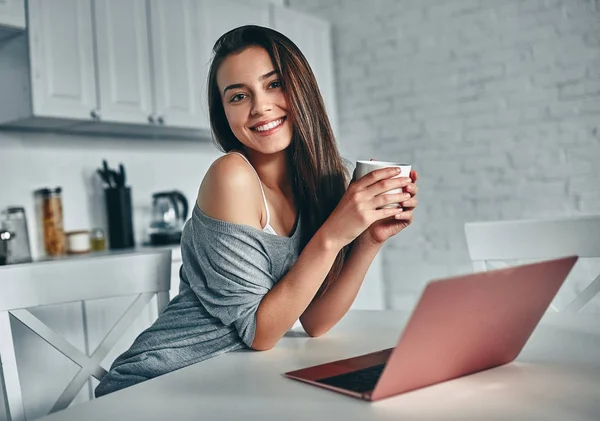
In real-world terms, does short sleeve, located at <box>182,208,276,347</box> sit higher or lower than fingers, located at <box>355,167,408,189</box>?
lower

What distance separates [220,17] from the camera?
10.5 ft

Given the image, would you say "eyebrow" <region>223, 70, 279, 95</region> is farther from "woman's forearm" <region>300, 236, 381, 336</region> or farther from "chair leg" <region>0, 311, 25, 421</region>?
"chair leg" <region>0, 311, 25, 421</region>

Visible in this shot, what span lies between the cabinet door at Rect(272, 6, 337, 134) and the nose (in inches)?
97.3

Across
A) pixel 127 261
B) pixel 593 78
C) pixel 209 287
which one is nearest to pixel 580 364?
pixel 209 287

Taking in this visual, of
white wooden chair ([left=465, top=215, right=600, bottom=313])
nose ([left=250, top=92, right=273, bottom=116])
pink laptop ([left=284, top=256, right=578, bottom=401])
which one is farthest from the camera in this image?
white wooden chair ([left=465, top=215, right=600, bottom=313])

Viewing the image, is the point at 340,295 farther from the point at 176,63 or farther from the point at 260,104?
the point at 176,63

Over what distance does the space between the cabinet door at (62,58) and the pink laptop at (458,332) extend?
2.01m

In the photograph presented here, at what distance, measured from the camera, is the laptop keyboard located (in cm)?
70

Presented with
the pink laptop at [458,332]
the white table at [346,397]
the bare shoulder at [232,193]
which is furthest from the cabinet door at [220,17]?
the pink laptop at [458,332]

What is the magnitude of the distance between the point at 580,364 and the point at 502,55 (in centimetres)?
277

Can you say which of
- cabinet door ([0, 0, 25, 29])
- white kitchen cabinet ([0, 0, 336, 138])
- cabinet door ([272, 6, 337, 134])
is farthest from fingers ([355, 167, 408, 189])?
cabinet door ([272, 6, 337, 134])

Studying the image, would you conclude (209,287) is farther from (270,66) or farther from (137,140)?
(137,140)

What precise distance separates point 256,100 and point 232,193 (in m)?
0.19

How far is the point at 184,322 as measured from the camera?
1.14 m
